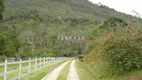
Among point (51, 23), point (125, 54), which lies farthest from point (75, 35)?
point (125, 54)

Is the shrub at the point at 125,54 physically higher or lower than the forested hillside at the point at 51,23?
lower

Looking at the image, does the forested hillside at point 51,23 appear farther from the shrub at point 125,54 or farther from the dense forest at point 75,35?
the shrub at point 125,54

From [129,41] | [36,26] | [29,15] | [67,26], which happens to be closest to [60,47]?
[36,26]

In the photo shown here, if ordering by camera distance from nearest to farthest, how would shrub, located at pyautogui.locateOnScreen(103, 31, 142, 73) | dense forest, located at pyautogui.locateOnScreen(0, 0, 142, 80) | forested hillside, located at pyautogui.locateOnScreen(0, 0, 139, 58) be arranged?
1. shrub, located at pyautogui.locateOnScreen(103, 31, 142, 73)
2. dense forest, located at pyautogui.locateOnScreen(0, 0, 142, 80)
3. forested hillside, located at pyautogui.locateOnScreen(0, 0, 139, 58)

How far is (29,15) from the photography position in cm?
14650

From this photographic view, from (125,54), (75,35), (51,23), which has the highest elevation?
(51,23)

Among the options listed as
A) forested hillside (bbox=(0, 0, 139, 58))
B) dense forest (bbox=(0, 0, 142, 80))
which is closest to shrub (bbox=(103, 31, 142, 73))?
dense forest (bbox=(0, 0, 142, 80))

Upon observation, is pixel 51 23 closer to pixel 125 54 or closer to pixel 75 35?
pixel 75 35

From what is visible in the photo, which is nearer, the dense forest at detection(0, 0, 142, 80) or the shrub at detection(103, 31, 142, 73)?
the shrub at detection(103, 31, 142, 73)

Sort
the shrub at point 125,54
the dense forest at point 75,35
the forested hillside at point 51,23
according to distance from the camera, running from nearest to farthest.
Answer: the shrub at point 125,54, the dense forest at point 75,35, the forested hillside at point 51,23

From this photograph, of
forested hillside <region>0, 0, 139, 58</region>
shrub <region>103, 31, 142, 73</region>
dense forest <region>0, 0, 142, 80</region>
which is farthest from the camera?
forested hillside <region>0, 0, 139, 58</region>

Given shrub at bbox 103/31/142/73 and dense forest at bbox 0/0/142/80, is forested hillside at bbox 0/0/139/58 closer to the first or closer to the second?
dense forest at bbox 0/0/142/80

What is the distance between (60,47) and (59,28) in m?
41.2

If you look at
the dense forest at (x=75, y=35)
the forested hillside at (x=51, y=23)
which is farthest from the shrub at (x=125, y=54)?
the forested hillside at (x=51, y=23)
